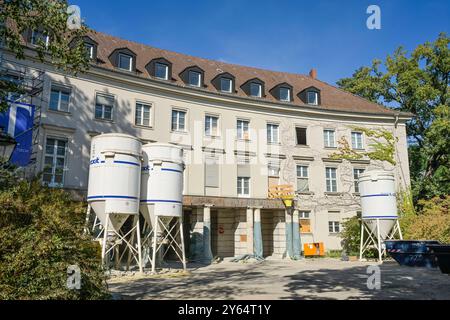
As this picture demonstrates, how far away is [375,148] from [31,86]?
24162 millimetres

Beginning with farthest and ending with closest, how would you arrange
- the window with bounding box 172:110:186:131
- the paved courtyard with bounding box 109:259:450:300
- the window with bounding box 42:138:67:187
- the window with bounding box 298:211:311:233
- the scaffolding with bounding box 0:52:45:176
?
the window with bounding box 298:211:311:233 < the window with bounding box 172:110:186:131 < the window with bounding box 42:138:67:187 < the scaffolding with bounding box 0:52:45:176 < the paved courtyard with bounding box 109:259:450:300

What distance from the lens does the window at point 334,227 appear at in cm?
2969

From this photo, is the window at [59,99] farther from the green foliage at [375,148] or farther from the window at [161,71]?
the green foliage at [375,148]

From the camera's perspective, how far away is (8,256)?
25.8ft

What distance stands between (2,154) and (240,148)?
20.6 meters

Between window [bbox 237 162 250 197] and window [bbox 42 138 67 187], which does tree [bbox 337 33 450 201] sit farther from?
window [bbox 42 138 67 187]

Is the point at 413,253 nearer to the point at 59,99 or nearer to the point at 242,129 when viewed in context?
the point at 242,129

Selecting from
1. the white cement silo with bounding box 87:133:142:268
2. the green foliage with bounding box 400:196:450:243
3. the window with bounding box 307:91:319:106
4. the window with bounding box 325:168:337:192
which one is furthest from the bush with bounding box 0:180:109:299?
the window with bounding box 307:91:319:106

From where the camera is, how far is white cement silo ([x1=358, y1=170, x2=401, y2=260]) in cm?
2309

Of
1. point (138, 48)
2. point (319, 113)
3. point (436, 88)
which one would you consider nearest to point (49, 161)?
point (138, 48)

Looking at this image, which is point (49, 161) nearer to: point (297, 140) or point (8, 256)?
point (8, 256)

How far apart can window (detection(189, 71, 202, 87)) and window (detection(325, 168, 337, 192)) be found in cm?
1142

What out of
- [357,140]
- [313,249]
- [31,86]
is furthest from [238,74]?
[31,86]

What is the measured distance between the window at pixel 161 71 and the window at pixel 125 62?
1.75m
